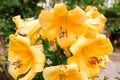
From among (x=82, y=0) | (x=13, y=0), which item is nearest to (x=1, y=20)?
(x=13, y=0)

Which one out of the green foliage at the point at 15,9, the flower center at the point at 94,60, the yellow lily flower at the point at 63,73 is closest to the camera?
the yellow lily flower at the point at 63,73

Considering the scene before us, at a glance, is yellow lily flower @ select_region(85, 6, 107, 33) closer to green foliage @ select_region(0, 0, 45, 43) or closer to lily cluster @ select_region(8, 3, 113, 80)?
lily cluster @ select_region(8, 3, 113, 80)

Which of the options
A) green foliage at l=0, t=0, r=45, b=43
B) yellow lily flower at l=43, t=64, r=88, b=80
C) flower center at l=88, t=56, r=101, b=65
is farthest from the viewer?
green foliage at l=0, t=0, r=45, b=43

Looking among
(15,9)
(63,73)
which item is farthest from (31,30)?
(15,9)

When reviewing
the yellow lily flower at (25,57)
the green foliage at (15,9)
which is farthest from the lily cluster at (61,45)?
the green foliage at (15,9)

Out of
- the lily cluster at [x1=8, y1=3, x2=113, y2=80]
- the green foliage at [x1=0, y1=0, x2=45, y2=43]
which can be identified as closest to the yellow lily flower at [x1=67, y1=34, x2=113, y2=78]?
the lily cluster at [x1=8, y1=3, x2=113, y2=80]

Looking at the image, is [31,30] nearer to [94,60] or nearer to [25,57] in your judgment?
[25,57]

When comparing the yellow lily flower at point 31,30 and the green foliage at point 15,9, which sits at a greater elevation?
the yellow lily flower at point 31,30

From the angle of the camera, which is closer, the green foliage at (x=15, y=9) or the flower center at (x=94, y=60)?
the flower center at (x=94, y=60)

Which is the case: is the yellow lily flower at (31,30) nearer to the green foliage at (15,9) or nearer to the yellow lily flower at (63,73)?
the yellow lily flower at (63,73)
